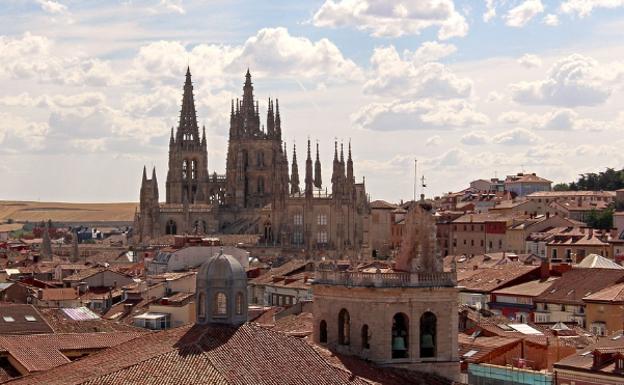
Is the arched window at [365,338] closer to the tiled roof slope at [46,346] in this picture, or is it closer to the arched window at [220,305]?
the arched window at [220,305]

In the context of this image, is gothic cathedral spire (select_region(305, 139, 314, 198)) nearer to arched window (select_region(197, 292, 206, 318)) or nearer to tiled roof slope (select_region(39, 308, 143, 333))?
tiled roof slope (select_region(39, 308, 143, 333))

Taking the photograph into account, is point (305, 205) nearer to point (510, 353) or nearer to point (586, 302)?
point (586, 302)

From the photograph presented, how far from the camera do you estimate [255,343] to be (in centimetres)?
3709

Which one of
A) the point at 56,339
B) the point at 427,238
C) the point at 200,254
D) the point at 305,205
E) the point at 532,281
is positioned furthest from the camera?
the point at 305,205

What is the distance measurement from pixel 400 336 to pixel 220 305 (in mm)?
5030

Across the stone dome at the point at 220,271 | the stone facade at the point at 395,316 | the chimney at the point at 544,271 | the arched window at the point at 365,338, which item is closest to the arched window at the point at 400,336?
the stone facade at the point at 395,316

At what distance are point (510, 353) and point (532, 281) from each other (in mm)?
41568

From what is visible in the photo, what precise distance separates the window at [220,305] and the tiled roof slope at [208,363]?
74 cm

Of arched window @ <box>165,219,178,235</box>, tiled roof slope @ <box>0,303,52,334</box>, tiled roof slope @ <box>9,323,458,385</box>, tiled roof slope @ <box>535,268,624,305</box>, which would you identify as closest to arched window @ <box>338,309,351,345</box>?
tiled roof slope @ <box>9,323,458,385</box>

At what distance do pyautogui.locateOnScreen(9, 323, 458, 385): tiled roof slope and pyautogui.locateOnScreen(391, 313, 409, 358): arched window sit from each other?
1.03 m

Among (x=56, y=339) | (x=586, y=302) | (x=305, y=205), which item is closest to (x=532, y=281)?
(x=586, y=302)

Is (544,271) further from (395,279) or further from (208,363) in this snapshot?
(208,363)

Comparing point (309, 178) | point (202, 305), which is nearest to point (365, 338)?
point (202, 305)

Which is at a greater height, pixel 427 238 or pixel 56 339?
pixel 427 238
